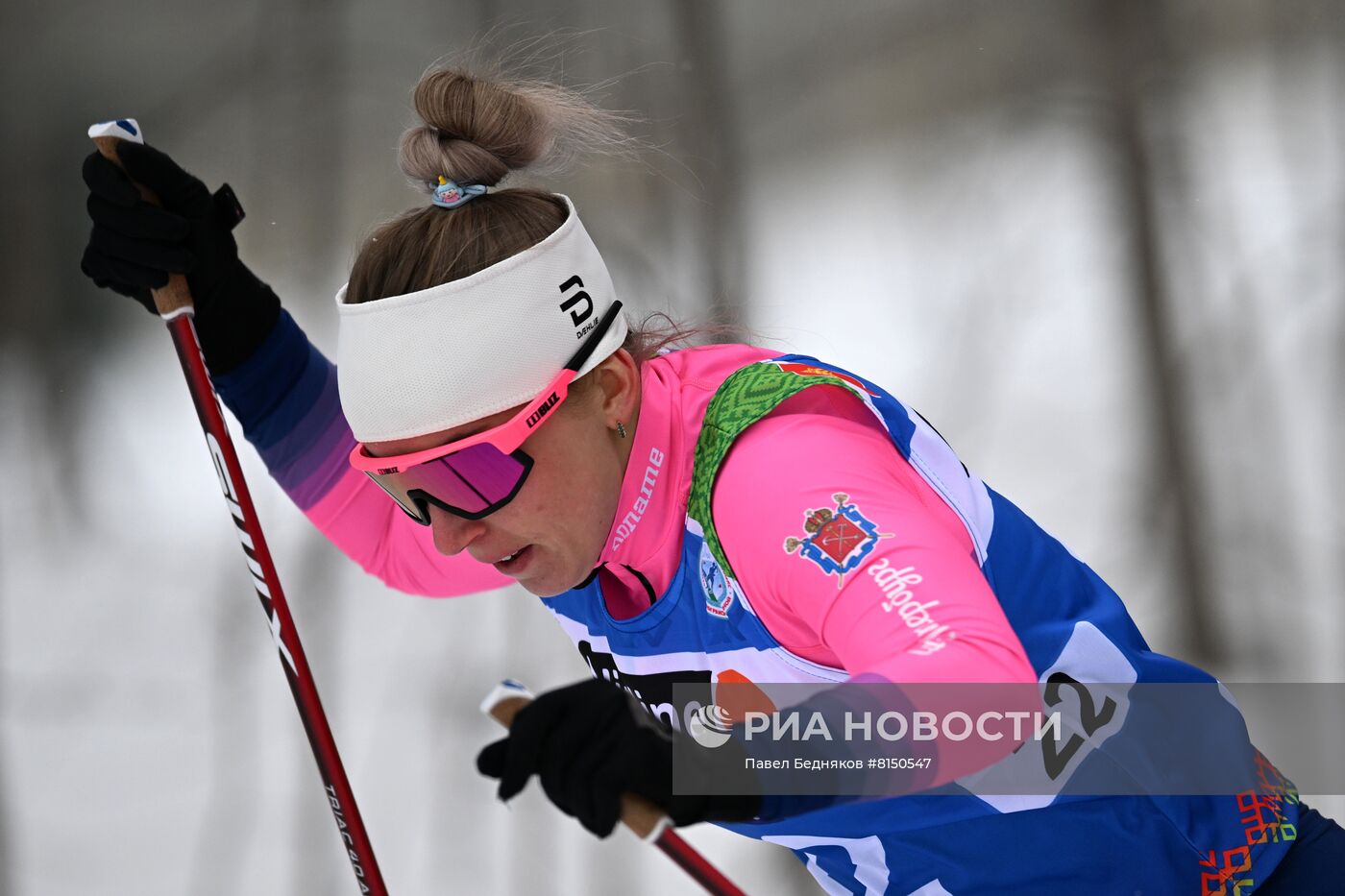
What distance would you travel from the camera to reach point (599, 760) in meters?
0.59

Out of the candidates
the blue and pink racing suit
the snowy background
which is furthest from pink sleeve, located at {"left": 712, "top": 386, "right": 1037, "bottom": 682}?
the snowy background

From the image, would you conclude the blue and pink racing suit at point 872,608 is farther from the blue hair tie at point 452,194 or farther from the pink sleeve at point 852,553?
the blue hair tie at point 452,194

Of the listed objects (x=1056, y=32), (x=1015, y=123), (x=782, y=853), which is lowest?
(x=782, y=853)

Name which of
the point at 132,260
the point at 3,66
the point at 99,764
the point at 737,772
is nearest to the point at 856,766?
the point at 737,772

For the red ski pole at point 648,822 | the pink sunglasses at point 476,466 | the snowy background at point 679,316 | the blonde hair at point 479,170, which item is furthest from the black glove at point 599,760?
the snowy background at point 679,316

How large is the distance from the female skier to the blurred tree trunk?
1.02 meters

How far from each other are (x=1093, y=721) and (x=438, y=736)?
133cm

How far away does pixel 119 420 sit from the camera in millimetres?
2090

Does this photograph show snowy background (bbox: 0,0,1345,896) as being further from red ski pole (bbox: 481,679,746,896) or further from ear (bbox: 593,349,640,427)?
red ski pole (bbox: 481,679,746,896)

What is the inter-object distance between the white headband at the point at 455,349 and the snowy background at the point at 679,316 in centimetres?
107

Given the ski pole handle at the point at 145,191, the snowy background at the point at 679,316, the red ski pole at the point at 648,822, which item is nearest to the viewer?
the red ski pole at the point at 648,822

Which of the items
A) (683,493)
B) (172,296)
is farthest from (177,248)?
(683,493)

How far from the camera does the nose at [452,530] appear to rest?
85 cm

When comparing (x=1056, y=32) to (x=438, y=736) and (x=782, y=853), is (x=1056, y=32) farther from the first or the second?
(x=438, y=736)
